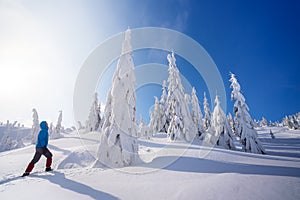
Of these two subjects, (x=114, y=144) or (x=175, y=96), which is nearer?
(x=114, y=144)

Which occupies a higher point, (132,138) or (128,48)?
(128,48)

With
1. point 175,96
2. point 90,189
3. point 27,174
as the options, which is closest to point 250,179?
point 90,189

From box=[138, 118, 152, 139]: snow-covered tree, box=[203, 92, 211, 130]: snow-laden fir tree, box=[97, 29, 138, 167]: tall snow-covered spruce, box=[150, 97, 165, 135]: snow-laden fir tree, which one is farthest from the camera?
box=[150, 97, 165, 135]: snow-laden fir tree

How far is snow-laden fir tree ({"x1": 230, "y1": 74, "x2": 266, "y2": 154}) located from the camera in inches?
838

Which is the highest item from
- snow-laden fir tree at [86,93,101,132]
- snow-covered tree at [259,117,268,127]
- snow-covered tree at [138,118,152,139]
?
snow-covered tree at [259,117,268,127]

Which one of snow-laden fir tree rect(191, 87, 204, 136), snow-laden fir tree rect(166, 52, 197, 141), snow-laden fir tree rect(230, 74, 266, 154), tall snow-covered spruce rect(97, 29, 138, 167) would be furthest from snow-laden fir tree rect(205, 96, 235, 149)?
tall snow-covered spruce rect(97, 29, 138, 167)

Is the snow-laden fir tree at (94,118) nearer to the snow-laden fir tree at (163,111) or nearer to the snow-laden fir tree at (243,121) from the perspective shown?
the snow-laden fir tree at (163,111)

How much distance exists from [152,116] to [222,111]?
73.7 ft

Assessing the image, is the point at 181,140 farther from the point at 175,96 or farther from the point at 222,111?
the point at 222,111

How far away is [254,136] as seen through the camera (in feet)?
70.7

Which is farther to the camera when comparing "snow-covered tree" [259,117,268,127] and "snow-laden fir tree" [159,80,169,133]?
"snow-covered tree" [259,117,268,127]

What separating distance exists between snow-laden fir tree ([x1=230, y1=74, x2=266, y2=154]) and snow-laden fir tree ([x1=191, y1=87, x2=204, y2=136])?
11660 mm

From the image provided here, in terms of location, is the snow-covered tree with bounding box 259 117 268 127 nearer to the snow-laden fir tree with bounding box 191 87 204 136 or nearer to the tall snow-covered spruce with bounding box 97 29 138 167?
the snow-laden fir tree with bounding box 191 87 204 136

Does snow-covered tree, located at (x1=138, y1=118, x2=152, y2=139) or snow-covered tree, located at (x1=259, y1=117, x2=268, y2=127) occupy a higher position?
snow-covered tree, located at (x1=259, y1=117, x2=268, y2=127)
